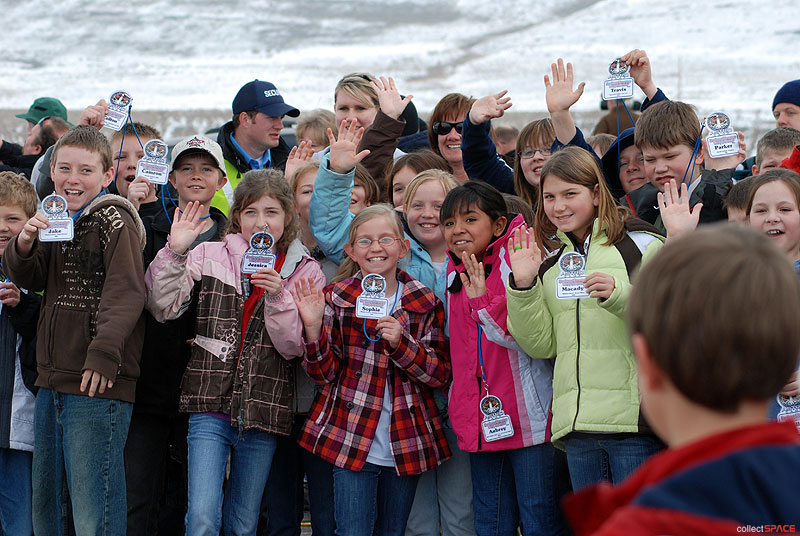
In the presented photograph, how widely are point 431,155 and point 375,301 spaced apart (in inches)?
56.3

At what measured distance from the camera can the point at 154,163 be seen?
4328mm

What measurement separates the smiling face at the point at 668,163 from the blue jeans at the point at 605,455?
4.22 feet

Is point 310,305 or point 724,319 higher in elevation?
point 310,305

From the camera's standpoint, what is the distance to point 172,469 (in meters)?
4.55

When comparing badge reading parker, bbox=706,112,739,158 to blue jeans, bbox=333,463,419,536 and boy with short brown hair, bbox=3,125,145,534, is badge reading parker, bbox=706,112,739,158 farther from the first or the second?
boy with short brown hair, bbox=3,125,145,534

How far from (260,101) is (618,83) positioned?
2.26 m

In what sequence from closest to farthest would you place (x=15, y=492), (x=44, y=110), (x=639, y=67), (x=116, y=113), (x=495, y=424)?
(x=495, y=424) → (x=15, y=492) → (x=639, y=67) → (x=116, y=113) → (x=44, y=110)

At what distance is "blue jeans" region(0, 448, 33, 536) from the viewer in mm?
4254

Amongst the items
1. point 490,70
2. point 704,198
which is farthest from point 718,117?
point 490,70

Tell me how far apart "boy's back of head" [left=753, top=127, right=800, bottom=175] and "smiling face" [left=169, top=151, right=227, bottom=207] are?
273 centimetres

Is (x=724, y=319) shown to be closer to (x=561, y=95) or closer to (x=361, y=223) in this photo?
(x=361, y=223)

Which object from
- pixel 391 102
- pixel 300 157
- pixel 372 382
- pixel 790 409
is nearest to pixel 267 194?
pixel 300 157

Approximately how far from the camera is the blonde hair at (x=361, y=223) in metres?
4.13

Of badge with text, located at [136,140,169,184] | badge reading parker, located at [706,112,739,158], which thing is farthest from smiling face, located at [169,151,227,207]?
badge reading parker, located at [706,112,739,158]
